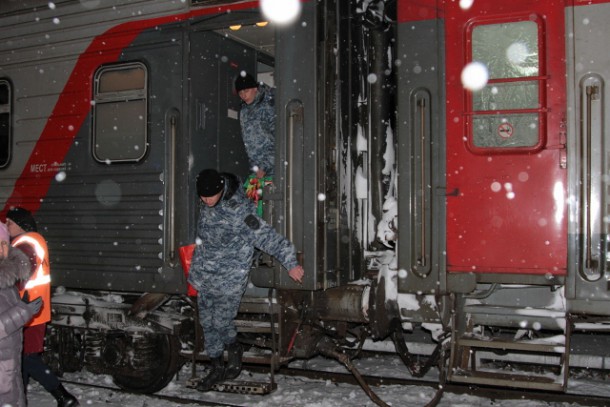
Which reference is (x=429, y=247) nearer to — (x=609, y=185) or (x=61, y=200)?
(x=609, y=185)

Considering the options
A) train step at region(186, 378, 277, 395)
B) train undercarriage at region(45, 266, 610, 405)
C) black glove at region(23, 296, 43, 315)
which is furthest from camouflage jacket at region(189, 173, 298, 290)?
black glove at region(23, 296, 43, 315)

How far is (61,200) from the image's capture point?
6188mm

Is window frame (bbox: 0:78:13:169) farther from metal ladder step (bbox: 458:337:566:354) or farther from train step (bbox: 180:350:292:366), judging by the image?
metal ladder step (bbox: 458:337:566:354)

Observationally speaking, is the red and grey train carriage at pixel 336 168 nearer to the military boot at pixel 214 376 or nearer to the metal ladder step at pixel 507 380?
the metal ladder step at pixel 507 380

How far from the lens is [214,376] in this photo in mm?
5590

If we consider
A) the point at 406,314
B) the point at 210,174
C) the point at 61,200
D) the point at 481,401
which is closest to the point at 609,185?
the point at 406,314

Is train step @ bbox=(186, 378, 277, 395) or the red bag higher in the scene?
the red bag

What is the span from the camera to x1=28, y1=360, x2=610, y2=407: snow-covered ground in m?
5.57

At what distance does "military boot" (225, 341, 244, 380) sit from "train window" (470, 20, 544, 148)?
2628mm

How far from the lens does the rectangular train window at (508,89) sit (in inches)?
190

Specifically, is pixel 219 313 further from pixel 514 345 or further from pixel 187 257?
pixel 514 345

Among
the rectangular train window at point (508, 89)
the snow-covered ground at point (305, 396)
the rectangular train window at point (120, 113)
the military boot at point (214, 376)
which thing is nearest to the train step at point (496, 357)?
the snow-covered ground at point (305, 396)

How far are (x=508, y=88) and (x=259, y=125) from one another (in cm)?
223

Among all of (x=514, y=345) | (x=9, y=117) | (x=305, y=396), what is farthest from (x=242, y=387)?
(x=9, y=117)
